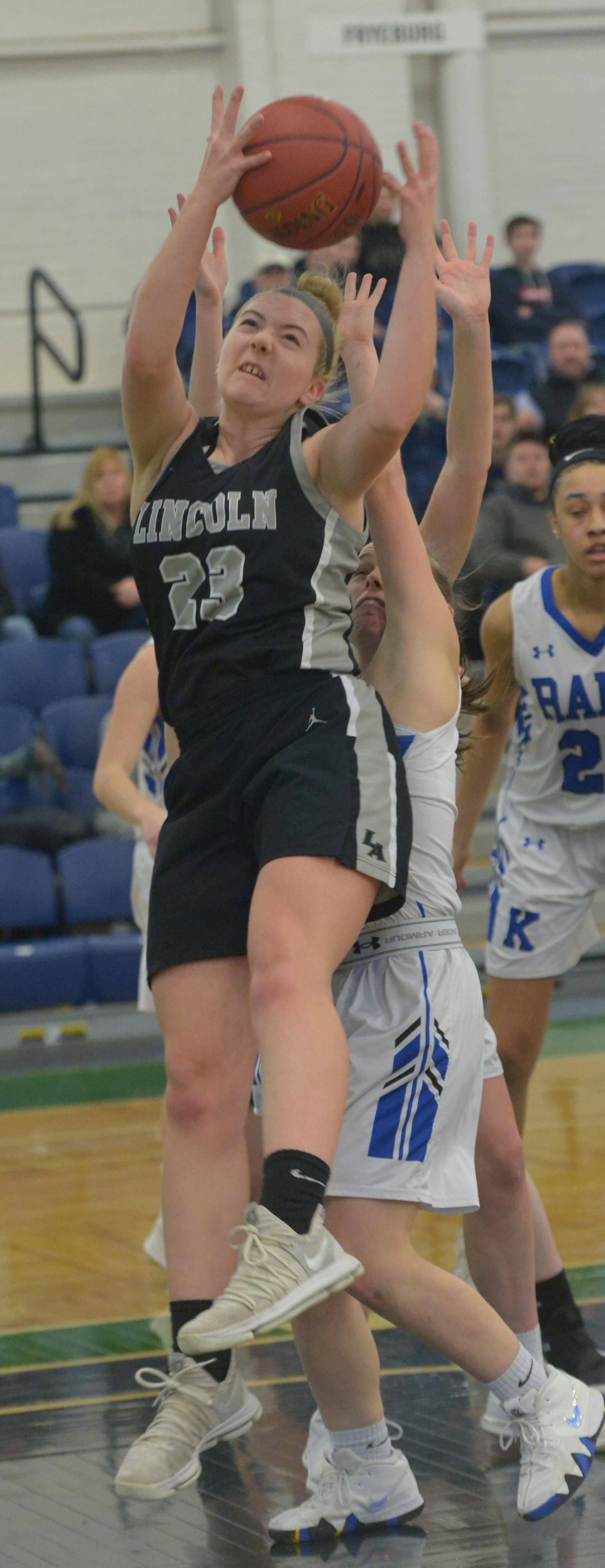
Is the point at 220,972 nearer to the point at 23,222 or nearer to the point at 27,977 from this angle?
the point at 27,977

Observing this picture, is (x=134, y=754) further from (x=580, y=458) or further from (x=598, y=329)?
(x=598, y=329)

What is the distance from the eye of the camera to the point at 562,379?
955 cm

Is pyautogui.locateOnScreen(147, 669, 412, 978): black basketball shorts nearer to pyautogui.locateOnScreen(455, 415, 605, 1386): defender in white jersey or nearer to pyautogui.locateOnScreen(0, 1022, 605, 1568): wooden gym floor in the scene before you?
pyautogui.locateOnScreen(0, 1022, 605, 1568): wooden gym floor

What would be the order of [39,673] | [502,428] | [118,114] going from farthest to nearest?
[118,114], [502,428], [39,673]

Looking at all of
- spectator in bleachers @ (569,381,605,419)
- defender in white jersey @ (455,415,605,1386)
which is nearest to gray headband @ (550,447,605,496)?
defender in white jersey @ (455,415,605,1386)

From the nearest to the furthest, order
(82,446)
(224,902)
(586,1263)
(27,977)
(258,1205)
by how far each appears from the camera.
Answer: (258,1205) → (224,902) → (586,1263) → (27,977) → (82,446)

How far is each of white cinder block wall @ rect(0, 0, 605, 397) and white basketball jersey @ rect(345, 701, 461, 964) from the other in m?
9.02

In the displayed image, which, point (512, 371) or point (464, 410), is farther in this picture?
point (512, 371)

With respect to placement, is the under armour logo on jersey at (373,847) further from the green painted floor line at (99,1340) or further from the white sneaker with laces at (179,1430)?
the green painted floor line at (99,1340)

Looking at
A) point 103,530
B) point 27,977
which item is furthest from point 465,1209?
point 103,530

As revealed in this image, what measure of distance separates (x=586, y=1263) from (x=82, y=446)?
293 inches

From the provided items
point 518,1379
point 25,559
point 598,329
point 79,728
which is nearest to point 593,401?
point 79,728

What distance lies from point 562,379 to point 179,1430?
779cm

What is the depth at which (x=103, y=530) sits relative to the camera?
28.6 feet
